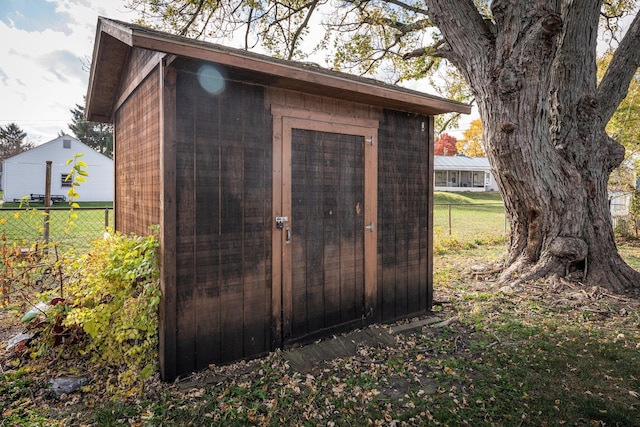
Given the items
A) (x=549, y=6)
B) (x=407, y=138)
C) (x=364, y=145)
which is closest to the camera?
(x=364, y=145)

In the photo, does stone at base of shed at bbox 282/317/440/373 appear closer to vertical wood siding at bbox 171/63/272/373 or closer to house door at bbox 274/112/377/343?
house door at bbox 274/112/377/343

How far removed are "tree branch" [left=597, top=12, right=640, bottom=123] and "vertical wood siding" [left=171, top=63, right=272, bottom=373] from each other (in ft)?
17.7

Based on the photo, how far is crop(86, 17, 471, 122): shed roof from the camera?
242cm

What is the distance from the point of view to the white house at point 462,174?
96.7 feet

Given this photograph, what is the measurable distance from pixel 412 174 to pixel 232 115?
6.96 feet

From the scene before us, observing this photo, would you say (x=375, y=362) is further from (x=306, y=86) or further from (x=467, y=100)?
(x=467, y=100)

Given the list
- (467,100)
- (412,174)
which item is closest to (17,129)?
(467,100)

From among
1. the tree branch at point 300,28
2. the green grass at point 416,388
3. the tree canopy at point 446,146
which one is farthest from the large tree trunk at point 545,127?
the tree canopy at point 446,146

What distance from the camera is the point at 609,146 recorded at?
554cm

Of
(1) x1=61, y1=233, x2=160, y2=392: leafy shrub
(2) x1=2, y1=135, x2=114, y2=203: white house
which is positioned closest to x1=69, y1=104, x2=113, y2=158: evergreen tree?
(2) x1=2, y1=135, x2=114, y2=203: white house

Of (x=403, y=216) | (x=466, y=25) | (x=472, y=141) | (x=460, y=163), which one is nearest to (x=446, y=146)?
(x=472, y=141)

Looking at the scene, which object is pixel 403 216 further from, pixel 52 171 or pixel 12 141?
pixel 12 141

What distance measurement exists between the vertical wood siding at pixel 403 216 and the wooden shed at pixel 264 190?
0.02 meters

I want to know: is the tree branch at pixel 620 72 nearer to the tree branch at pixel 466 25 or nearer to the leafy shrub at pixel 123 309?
the tree branch at pixel 466 25
